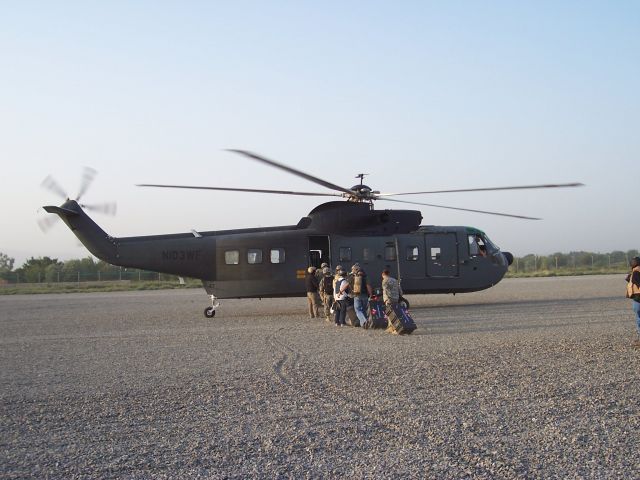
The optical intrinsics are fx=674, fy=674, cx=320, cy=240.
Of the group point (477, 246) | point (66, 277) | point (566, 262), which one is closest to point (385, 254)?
point (477, 246)

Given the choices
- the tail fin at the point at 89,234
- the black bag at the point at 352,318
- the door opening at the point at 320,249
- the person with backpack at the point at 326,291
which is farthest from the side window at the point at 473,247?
the tail fin at the point at 89,234

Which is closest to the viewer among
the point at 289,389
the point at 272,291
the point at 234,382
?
the point at 289,389

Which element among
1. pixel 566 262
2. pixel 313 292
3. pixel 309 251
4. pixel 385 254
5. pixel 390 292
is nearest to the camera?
Answer: pixel 390 292

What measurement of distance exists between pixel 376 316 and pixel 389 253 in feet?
17.0

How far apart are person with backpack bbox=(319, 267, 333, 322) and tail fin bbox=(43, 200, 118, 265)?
20.8ft

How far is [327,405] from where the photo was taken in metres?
7.54

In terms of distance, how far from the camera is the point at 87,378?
9789 mm

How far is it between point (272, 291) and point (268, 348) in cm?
804

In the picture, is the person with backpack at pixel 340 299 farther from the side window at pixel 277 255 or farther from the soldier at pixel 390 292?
the side window at pixel 277 255

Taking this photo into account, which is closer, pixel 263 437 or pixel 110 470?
pixel 110 470

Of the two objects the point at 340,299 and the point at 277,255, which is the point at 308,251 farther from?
the point at 340,299

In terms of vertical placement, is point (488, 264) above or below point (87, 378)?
above

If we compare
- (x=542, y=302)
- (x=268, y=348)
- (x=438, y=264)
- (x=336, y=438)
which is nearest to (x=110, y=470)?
(x=336, y=438)

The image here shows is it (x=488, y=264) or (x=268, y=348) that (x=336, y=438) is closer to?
(x=268, y=348)
